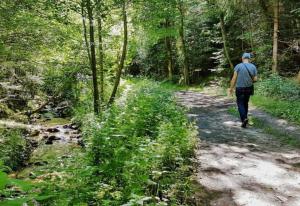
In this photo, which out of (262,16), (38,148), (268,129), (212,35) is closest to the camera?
(268,129)

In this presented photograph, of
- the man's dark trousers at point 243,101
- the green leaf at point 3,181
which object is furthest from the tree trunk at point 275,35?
the green leaf at point 3,181

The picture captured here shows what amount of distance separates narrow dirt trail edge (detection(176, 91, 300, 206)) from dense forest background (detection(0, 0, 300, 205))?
51 centimetres

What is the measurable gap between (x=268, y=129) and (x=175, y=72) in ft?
95.8

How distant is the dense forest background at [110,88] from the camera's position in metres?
5.00

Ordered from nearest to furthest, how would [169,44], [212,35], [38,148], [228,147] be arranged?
[228,147]
[38,148]
[212,35]
[169,44]

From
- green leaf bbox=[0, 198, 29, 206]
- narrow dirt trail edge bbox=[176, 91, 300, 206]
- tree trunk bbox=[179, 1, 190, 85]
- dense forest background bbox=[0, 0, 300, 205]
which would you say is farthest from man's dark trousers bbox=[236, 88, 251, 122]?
tree trunk bbox=[179, 1, 190, 85]

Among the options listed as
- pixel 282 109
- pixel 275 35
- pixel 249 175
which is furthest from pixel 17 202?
pixel 275 35

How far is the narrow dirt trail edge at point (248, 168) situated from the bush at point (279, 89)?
20.2ft

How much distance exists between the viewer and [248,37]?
23.4 metres

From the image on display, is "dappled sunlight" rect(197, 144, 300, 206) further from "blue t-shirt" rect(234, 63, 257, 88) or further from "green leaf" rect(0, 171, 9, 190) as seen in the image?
"green leaf" rect(0, 171, 9, 190)

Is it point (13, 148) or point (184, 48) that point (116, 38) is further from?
point (184, 48)

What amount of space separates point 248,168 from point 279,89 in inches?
441

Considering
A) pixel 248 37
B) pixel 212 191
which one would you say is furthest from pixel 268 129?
pixel 248 37

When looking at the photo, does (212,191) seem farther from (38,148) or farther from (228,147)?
(38,148)
